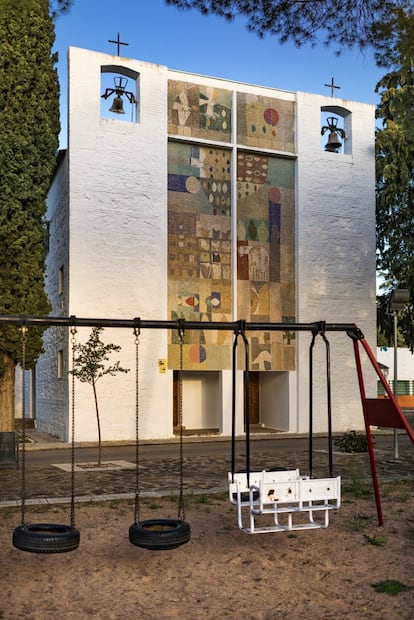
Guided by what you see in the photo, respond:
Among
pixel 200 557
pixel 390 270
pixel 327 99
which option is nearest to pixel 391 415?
pixel 200 557

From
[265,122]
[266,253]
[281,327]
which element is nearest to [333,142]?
[265,122]

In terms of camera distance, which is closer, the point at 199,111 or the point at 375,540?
the point at 375,540

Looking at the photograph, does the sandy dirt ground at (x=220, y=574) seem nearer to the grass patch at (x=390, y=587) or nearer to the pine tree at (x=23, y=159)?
the grass patch at (x=390, y=587)

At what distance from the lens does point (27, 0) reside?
37.3 feet

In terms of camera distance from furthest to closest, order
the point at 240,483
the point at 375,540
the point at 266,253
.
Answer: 1. the point at 266,253
2. the point at 375,540
3. the point at 240,483

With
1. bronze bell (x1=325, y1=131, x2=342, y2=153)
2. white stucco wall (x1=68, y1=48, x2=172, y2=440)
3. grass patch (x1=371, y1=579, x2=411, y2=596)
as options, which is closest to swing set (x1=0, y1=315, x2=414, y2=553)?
grass patch (x1=371, y1=579, x2=411, y2=596)

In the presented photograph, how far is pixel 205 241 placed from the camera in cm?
2317

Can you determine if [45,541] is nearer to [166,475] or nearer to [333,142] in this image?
[166,475]

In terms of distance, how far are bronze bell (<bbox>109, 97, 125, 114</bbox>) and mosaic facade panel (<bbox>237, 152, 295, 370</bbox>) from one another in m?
4.30

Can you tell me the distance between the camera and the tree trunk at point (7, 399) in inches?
631

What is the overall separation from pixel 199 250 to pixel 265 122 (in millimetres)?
5078

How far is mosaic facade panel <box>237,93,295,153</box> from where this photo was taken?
24.0 metres

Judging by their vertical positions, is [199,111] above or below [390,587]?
above

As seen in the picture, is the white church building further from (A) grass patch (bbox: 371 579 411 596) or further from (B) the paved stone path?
(A) grass patch (bbox: 371 579 411 596)
